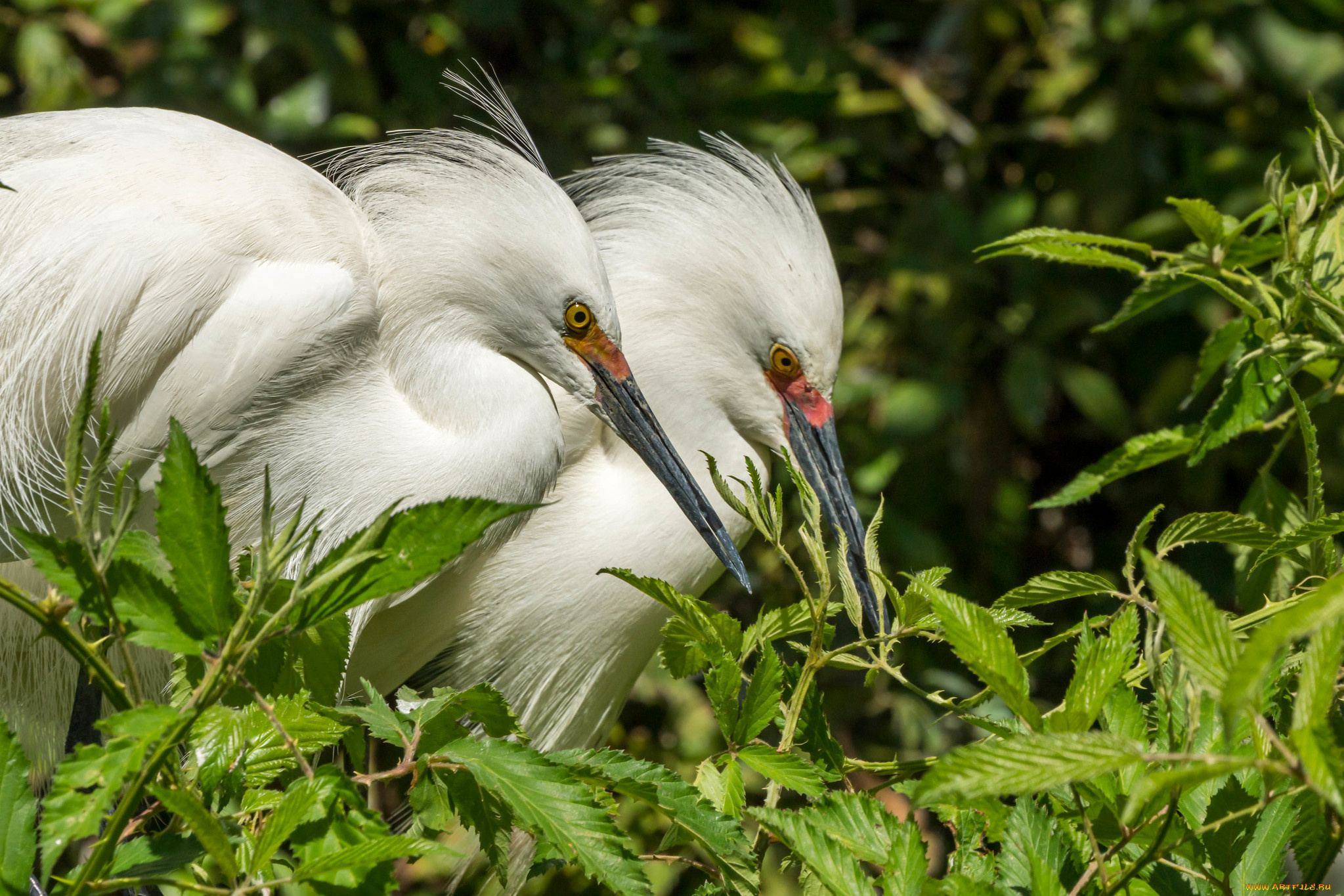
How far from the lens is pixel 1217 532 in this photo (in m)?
0.82

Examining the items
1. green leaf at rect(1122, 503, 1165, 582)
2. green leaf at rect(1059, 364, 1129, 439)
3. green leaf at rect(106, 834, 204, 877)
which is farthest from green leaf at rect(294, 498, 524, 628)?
green leaf at rect(1059, 364, 1129, 439)

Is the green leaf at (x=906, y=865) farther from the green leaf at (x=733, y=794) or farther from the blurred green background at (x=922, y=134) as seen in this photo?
the blurred green background at (x=922, y=134)

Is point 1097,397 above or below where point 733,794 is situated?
below

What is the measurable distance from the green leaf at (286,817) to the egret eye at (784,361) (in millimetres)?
1149

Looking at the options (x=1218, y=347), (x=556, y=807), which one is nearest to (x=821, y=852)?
(x=556, y=807)

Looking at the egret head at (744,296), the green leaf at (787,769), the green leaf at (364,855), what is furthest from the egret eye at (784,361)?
the green leaf at (364,855)

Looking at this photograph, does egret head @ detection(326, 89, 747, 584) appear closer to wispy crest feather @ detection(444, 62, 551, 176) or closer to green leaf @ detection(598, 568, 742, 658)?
wispy crest feather @ detection(444, 62, 551, 176)

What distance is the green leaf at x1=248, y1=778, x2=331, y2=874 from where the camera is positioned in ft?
1.94

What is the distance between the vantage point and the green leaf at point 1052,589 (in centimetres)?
79

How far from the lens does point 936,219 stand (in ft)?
7.84

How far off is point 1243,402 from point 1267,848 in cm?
44

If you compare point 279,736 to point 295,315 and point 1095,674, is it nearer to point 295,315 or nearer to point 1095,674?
point 1095,674

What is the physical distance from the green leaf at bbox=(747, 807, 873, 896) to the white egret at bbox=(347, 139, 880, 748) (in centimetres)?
84

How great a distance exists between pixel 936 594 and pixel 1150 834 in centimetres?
20
